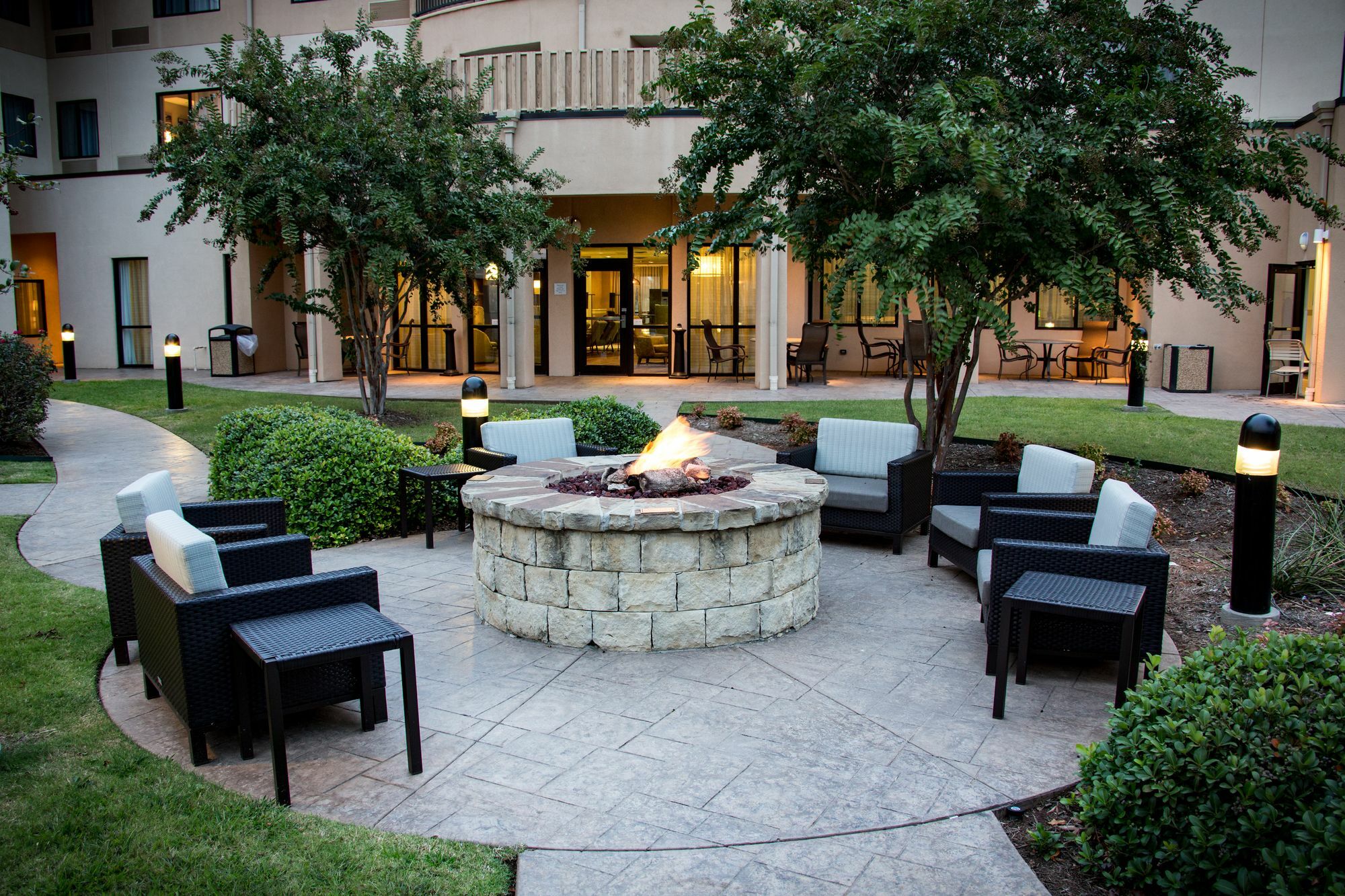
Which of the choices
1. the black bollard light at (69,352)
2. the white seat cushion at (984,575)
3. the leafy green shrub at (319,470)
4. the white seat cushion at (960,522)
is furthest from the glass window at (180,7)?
the white seat cushion at (984,575)

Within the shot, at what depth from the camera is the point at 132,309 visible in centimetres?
Answer: 2281

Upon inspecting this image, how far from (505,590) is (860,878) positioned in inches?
111

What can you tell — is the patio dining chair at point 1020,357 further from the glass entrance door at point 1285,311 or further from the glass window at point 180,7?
the glass window at point 180,7

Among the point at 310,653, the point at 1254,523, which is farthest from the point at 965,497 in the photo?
the point at 310,653

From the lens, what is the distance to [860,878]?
3174mm

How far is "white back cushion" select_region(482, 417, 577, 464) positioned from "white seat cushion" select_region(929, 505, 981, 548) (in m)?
2.89

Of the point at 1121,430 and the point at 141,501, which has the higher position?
the point at 141,501

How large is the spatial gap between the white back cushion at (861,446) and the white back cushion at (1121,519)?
252 cm

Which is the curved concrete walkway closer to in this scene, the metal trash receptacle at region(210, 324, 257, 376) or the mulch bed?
the mulch bed

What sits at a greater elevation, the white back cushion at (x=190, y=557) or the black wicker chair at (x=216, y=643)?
the white back cushion at (x=190, y=557)

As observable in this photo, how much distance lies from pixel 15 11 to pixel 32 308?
6805 millimetres

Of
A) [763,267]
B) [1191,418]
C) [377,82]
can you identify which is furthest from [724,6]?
[1191,418]

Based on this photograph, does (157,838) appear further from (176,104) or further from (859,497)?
(176,104)

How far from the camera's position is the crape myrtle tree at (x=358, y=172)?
11.6 meters
